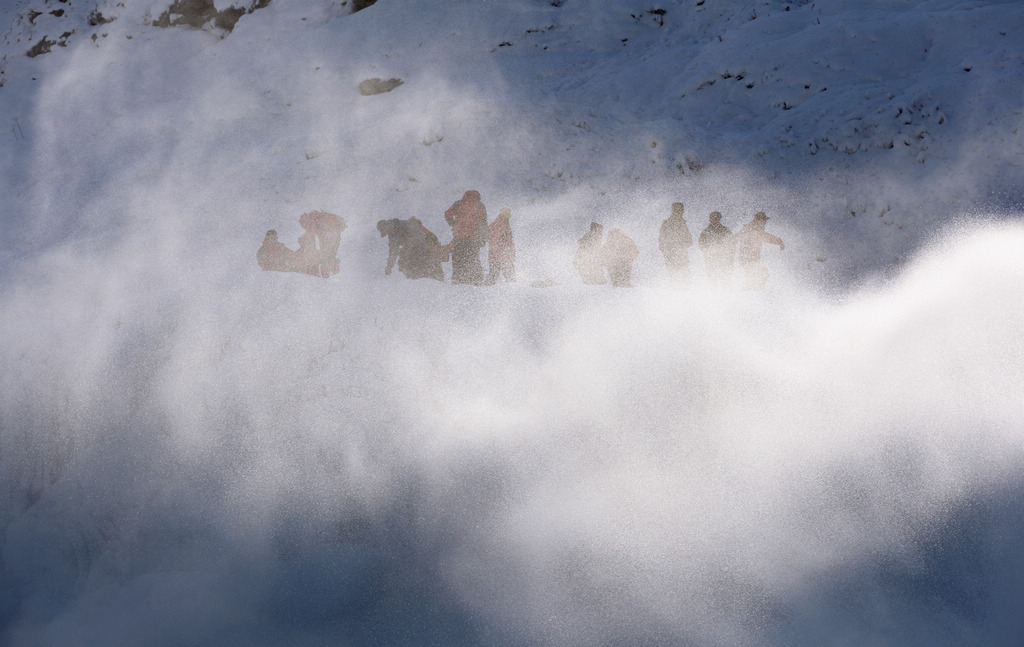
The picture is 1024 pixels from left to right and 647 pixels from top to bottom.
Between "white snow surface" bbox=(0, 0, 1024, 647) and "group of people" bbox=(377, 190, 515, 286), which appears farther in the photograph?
"group of people" bbox=(377, 190, 515, 286)

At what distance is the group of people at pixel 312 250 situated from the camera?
25.0 feet

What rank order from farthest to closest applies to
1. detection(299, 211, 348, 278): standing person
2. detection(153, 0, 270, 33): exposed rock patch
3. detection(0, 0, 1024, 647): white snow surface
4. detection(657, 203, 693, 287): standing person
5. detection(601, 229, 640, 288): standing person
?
detection(153, 0, 270, 33): exposed rock patch → detection(657, 203, 693, 287): standing person → detection(299, 211, 348, 278): standing person → detection(601, 229, 640, 288): standing person → detection(0, 0, 1024, 647): white snow surface

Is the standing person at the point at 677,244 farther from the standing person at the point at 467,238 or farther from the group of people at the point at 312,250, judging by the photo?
the group of people at the point at 312,250

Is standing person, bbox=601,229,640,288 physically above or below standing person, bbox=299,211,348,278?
below

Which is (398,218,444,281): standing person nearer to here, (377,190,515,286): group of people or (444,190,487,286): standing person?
(377,190,515,286): group of people

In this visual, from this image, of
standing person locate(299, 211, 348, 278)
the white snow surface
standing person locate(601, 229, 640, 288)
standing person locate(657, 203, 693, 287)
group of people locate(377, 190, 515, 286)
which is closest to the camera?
the white snow surface

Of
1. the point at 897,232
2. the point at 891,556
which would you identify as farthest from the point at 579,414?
the point at 897,232

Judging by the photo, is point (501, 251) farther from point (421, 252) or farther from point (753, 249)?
point (753, 249)

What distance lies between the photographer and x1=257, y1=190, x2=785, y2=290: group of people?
7.41m

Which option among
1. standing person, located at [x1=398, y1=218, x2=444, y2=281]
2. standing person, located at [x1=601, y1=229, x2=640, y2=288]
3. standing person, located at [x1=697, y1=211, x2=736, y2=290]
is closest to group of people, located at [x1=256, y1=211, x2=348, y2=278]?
standing person, located at [x1=398, y1=218, x2=444, y2=281]

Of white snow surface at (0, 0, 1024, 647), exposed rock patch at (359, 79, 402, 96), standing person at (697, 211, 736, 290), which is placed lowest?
white snow surface at (0, 0, 1024, 647)

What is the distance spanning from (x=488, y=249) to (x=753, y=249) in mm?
3047

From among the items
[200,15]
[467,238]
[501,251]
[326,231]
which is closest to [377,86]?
[200,15]

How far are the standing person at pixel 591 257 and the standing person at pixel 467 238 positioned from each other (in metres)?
1.15
